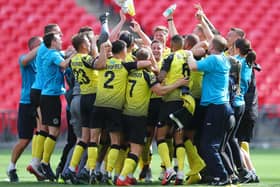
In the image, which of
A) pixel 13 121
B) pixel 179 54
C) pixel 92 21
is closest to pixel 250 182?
pixel 179 54

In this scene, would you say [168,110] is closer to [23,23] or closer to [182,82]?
[182,82]

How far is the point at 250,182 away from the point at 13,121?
9.13 meters

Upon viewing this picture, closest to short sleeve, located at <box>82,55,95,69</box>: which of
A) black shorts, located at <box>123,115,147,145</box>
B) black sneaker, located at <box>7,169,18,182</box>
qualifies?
black shorts, located at <box>123,115,147,145</box>

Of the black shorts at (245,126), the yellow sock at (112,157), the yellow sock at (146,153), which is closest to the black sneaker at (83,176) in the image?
the yellow sock at (112,157)

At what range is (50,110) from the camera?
45.3 feet

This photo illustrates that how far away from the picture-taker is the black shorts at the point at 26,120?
14.4m

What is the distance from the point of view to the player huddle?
501 inches

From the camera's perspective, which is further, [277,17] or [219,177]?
[277,17]

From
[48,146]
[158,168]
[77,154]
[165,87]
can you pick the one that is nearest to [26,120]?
[48,146]

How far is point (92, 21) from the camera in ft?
79.2

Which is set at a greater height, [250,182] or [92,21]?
[92,21]

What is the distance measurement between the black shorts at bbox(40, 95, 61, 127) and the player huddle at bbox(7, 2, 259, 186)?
14 mm

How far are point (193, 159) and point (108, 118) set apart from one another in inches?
53.9

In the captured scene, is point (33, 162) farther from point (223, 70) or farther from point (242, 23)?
point (242, 23)
